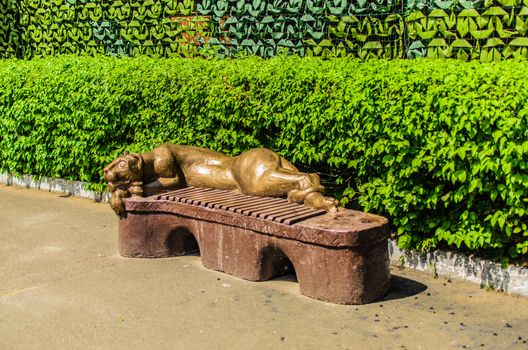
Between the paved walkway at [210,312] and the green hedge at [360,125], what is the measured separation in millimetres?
633

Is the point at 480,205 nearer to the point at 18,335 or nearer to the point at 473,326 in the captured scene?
the point at 473,326

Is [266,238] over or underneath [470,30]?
underneath

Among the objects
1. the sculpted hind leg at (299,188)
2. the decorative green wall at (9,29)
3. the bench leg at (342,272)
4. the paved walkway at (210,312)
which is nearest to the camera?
the paved walkway at (210,312)

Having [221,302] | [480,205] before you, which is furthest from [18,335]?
[480,205]

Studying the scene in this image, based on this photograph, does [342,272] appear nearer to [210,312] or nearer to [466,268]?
[210,312]

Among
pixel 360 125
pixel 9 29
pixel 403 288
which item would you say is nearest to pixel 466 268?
pixel 403 288

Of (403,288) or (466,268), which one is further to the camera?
(466,268)

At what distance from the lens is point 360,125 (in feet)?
19.5

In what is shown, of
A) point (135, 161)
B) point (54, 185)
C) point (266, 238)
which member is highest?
→ point (135, 161)

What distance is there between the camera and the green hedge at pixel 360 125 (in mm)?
5195

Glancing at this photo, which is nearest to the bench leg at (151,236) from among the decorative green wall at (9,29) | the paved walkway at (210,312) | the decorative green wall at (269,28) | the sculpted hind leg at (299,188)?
the paved walkway at (210,312)

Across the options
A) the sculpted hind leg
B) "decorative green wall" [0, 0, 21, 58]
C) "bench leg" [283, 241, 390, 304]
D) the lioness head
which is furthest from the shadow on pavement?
"decorative green wall" [0, 0, 21, 58]

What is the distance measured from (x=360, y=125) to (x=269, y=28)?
2.80 m

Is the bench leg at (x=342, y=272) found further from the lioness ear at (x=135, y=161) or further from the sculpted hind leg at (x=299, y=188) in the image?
the lioness ear at (x=135, y=161)
